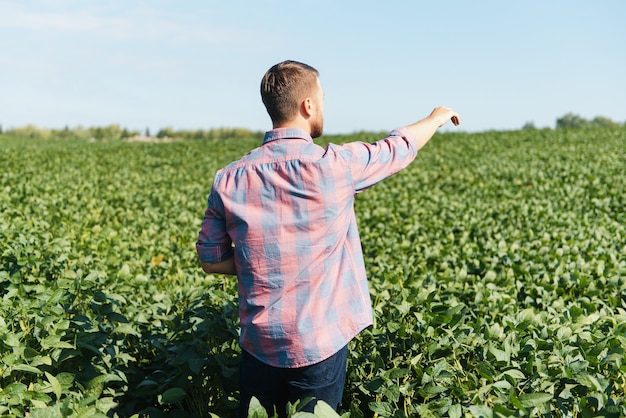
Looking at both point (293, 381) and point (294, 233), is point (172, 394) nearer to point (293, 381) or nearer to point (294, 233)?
point (293, 381)

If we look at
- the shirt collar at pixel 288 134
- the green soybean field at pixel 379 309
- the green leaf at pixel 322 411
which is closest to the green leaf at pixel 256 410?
the green soybean field at pixel 379 309

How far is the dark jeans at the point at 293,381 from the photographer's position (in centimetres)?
250

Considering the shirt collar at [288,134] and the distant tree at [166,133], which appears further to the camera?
the distant tree at [166,133]

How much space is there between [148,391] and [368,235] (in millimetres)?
4962

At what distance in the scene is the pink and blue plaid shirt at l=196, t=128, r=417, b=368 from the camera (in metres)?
2.38

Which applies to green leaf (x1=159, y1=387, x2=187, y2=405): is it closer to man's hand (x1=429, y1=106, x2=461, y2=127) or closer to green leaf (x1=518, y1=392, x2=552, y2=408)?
green leaf (x1=518, y1=392, x2=552, y2=408)

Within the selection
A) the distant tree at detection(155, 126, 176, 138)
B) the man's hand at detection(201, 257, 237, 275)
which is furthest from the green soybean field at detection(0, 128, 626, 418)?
the distant tree at detection(155, 126, 176, 138)

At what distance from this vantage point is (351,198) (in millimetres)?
2484

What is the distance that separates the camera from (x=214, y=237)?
2.54 meters

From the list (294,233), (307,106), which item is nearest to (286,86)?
(307,106)

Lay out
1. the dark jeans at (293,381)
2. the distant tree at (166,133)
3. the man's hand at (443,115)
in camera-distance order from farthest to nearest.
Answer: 1. the distant tree at (166,133)
2. the man's hand at (443,115)
3. the dark jeans at (293,381)

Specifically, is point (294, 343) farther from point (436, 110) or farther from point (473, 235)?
point (473, 235)

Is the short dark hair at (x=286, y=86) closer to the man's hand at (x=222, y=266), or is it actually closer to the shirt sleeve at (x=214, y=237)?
the shirt sleeve at (x=214, y=237)

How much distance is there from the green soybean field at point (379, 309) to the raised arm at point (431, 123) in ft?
3.42
